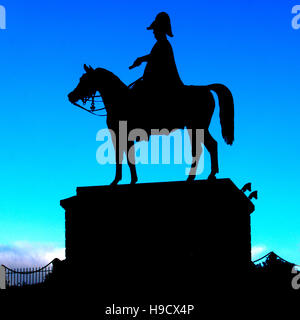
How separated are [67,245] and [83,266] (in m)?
0.79

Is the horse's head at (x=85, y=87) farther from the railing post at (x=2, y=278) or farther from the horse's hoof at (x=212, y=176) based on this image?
the railing post at (x=2, y=278)

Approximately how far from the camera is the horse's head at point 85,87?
56.1 ft

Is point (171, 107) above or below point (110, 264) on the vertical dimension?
above

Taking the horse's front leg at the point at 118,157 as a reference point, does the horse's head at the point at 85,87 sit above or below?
above

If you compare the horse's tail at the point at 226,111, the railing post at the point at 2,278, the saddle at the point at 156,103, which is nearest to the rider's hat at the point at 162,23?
the saddle at the point at 156,103

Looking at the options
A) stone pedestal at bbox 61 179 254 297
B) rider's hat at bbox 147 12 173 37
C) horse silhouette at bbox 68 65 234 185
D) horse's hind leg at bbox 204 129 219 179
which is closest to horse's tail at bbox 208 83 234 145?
horse silhouette at bbox 68 65 234 185

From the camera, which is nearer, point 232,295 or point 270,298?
point 232,295

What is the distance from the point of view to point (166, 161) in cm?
1628

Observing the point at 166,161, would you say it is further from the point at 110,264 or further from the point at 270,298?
the point at 270,298

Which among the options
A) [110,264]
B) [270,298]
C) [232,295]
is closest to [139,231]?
[110,264]

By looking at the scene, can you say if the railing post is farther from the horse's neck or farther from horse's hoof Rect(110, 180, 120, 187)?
the horse's neck

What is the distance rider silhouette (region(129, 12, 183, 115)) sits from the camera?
55.0 ft

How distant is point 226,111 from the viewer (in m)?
16.7

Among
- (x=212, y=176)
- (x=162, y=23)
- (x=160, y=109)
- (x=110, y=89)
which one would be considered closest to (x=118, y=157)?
(x=160, y=109)
